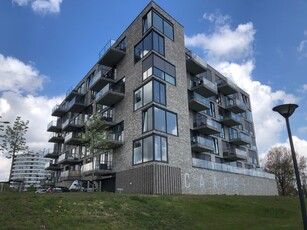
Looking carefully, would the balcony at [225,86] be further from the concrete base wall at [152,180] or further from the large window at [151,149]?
the concrete base wall at [152,180]

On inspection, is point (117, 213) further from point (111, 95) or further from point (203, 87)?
point (203, 87)

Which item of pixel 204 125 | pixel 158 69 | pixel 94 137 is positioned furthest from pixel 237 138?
pixel 94 137

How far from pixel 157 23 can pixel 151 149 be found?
558 inches

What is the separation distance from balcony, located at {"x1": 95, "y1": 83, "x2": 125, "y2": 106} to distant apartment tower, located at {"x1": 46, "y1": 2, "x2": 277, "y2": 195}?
11 centimetres

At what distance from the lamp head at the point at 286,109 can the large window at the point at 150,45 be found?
19431mm

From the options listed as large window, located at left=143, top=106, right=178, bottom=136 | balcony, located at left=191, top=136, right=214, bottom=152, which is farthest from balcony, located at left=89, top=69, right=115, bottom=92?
balcony, located at left=191, top=136, right=214, bottom=152

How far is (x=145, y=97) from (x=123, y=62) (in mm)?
7889

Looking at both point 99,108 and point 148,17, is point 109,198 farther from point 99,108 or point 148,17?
point 148,17

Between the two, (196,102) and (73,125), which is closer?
(196,102)

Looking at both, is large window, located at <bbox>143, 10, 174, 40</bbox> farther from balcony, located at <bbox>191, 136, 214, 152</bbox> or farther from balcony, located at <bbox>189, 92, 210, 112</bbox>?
balcony, located at <bbox>191, 136, 214, 152</bbox>

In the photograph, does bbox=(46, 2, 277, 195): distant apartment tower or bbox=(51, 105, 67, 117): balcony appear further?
bbox=(51, 105, 67, 117): balcony

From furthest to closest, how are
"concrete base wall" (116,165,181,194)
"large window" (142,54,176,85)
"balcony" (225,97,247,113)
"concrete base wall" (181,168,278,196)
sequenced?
1. "balcony" (225,97,247,113)
2. "large window" (142,54,176,85)
3. "concrete base wall" (181,168,278,196)
4. "concrete base wall" (116,165,181,194)

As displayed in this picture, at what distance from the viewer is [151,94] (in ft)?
87.2

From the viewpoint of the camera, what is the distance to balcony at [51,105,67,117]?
165 ft
